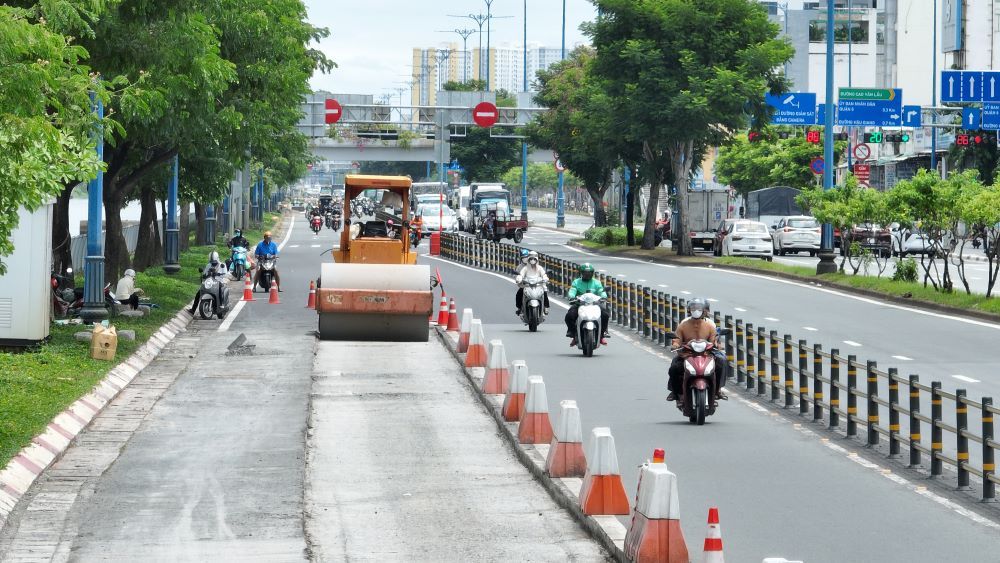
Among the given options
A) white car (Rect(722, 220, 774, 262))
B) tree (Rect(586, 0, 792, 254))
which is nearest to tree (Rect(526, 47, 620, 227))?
tree (Rect(586, 0, 792, 254))

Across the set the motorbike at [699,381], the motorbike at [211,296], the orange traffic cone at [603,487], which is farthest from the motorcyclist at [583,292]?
the orange traffic cone at [603,487]

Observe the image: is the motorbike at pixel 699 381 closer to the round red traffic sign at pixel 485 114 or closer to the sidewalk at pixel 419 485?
the sidewalk at pixel 419 485

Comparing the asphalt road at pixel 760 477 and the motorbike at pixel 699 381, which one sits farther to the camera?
the motorbike at pixel 699 381

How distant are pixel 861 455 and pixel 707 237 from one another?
48.5m

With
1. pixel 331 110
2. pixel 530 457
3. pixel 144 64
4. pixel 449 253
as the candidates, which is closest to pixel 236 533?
pixel 530 457

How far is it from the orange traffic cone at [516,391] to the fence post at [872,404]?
11.5 ft

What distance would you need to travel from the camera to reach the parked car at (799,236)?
61.2 meters

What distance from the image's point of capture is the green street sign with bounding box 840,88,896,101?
59.6 m

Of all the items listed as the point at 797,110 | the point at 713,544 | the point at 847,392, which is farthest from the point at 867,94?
the point at 713,544

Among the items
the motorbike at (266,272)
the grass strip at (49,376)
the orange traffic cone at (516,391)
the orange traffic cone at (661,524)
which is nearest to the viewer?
the orange traffic cone at (661,524)

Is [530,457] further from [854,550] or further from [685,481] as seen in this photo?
[854,550]

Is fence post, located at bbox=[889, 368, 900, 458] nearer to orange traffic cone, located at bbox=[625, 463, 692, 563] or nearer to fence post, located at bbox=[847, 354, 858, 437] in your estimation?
fence post, located at bbox=[847, 354, 858, 437]

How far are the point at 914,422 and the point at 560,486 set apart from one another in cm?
363

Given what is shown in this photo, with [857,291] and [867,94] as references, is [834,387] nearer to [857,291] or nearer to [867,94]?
[857,291]
